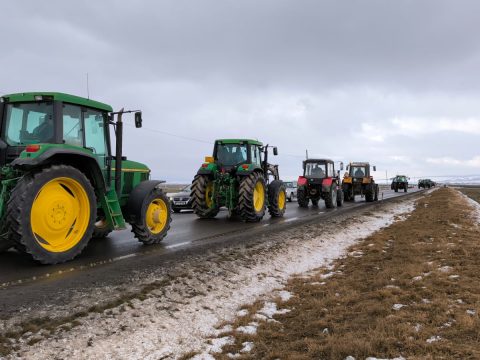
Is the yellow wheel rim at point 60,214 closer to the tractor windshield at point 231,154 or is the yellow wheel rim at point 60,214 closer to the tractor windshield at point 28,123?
the tractor windshield at point 28,123

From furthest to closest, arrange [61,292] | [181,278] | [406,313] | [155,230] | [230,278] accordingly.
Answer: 1. [155,230]
2. [230,278]
3. [181,278]
4. [61,292]
5. [406,313]

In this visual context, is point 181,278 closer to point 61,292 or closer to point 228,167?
point 61,292

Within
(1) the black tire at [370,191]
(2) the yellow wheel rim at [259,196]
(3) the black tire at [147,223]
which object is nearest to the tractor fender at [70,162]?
(3) the black tire at [147,223]

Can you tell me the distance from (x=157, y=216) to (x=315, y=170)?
14.4m

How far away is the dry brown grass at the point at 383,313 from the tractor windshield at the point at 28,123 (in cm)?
466

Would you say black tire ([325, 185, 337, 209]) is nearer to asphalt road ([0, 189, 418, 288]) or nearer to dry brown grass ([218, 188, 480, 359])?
asphalt road ([0, 189, 418, 288])

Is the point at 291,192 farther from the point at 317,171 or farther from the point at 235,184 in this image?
the point at 235,184

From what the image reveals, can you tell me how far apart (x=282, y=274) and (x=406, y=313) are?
2760 mm

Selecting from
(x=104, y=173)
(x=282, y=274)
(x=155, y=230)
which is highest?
(x=104, y=173)

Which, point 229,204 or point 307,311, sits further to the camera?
point 229,204

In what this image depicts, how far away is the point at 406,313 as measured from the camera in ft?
14.0

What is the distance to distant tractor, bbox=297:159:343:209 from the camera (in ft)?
66.9

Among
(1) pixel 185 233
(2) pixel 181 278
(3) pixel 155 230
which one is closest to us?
(2) pixel 181 278

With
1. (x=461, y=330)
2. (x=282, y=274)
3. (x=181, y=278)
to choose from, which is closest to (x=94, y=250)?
(x=181, y=278)
